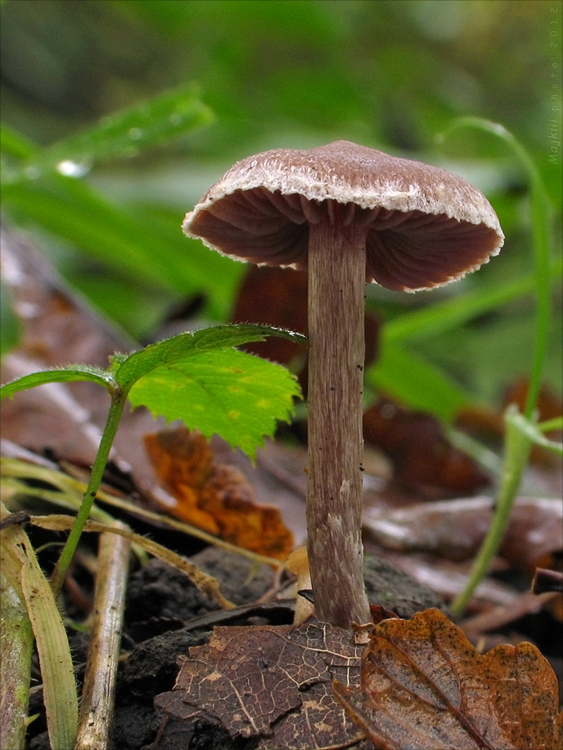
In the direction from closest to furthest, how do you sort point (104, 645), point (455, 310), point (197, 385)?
point (104, 645) → point (197, 385) → point (455, 310)

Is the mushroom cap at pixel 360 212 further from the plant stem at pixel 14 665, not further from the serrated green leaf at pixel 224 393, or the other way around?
the plant stem at pixel 14 665

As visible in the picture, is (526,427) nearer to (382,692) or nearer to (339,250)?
(339,250)

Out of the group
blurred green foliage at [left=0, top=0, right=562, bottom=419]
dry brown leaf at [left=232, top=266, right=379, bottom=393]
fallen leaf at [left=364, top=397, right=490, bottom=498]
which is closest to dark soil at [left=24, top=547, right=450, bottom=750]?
dry brown leaf at [left=232, top=266, right=379, bottom=393]

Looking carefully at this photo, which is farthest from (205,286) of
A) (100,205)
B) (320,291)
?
(320,291)

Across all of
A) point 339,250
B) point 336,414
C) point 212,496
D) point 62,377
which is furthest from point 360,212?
point 212,496

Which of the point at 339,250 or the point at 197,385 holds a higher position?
the point at 339,250

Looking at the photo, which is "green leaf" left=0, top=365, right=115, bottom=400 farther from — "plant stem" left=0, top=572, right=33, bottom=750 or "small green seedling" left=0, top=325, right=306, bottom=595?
"plant stem" left=0, top=572, right=33, bottom=750
